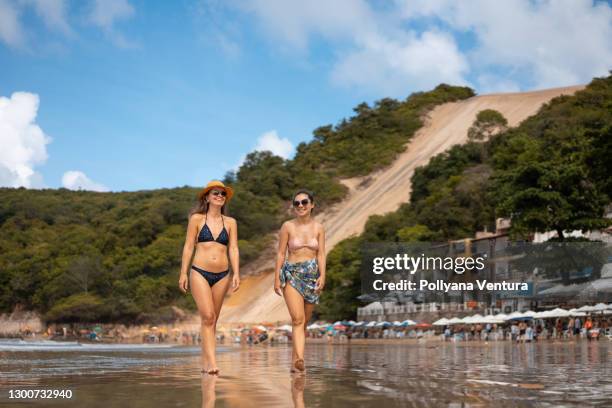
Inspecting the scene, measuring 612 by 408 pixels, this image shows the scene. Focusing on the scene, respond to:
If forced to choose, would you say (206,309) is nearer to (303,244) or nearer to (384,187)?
(303,244)

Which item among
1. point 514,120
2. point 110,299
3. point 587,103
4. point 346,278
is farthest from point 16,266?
point 514,120

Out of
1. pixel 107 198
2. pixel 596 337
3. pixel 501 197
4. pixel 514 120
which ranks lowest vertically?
pixel 596 337

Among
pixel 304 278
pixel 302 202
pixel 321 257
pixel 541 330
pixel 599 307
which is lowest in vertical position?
pixel 541 330

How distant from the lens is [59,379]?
291 inches

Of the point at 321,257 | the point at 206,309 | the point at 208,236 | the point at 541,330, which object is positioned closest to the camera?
the point at 206,309

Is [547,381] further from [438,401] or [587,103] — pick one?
[587,103]

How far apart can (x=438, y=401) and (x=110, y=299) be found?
69311mm

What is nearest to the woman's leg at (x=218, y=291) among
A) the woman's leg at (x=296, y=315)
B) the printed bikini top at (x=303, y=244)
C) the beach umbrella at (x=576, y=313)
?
the woman's leg at (x=296, y=315)

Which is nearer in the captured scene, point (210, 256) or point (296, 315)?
point (210, 256)

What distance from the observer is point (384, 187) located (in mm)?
90062

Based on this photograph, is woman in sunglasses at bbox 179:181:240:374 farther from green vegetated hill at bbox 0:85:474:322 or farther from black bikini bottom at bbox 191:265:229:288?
green vegetated hill at bbox 0:85:474:322

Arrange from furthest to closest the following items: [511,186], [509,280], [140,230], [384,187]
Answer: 1. [384,187]
2. [140,230]
3. [509,280]
4. [511,186]

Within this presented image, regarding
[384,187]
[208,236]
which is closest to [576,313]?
[208,236]

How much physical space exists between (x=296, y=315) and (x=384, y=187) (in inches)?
3260
